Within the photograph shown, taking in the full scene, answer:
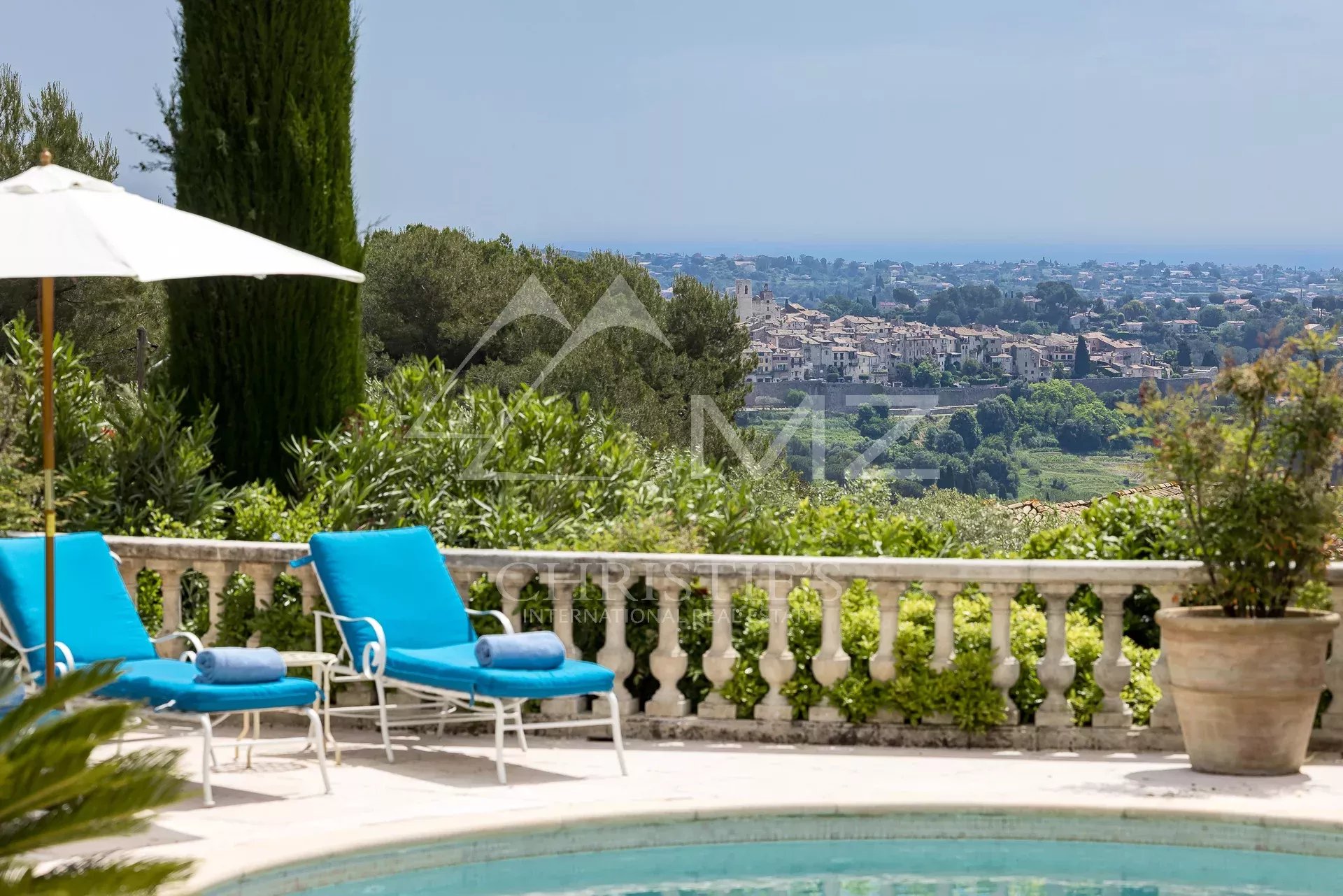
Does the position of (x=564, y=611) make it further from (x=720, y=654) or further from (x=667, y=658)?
(x=720, y=654)

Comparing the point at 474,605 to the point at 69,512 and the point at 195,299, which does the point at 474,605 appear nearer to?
the point at 69,512

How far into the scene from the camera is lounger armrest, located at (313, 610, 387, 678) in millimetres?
7176

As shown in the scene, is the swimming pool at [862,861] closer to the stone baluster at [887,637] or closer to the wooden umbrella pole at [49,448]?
the stone baluster at [887,637]

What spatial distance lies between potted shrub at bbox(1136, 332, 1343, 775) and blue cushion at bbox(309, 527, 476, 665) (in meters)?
3.14

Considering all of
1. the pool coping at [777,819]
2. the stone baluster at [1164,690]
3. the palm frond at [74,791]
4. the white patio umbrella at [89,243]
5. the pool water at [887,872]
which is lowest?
the pool water at [887,872]

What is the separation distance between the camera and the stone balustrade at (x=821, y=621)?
7406 mm

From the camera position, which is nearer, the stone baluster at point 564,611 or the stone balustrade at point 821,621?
the stone balustrade at point 821,621

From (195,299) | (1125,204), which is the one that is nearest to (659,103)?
(1125,204)

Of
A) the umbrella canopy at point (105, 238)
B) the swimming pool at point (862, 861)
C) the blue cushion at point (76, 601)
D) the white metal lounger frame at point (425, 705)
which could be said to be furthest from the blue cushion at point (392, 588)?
the swimming pool at point (862, 861)

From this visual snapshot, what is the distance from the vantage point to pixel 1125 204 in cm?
7575

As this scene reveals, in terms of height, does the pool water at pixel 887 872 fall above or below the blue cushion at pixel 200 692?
below

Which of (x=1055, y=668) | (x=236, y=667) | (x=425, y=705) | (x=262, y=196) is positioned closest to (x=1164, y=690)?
(x=1055, y=668)

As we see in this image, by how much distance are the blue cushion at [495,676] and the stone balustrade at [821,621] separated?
2.37 ft

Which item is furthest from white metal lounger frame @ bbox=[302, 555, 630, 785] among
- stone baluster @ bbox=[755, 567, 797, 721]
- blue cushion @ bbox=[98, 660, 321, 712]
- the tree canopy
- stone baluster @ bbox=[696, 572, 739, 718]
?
the tree canopy
